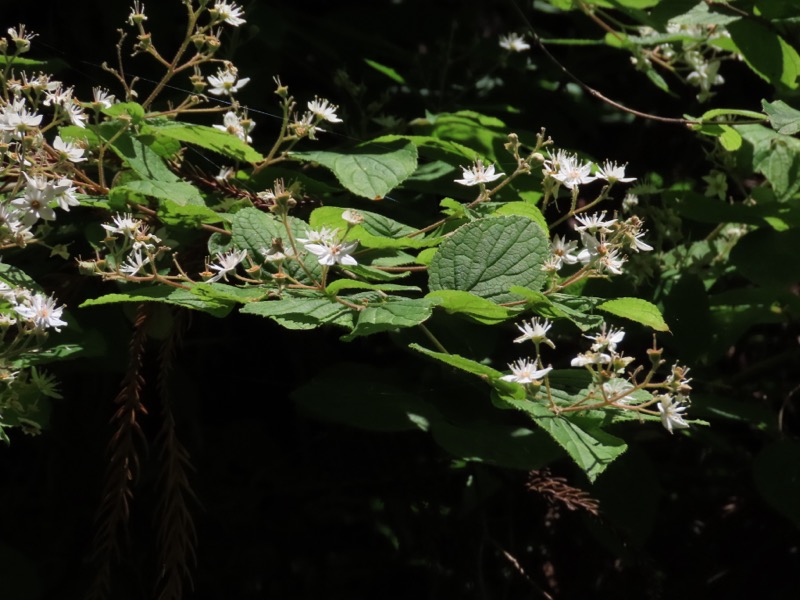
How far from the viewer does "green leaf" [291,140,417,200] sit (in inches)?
46.5

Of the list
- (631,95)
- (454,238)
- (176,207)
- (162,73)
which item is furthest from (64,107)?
(631,95)

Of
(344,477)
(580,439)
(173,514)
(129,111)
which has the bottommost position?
(344,477)

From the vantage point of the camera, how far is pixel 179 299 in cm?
100

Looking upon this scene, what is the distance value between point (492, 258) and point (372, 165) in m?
0.26

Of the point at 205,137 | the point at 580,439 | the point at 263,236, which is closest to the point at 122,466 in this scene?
the point at 263,236

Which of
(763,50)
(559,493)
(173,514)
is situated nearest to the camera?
(173,514)

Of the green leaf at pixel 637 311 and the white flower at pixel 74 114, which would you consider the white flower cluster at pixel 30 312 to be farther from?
the green leaf at pixel 637 311

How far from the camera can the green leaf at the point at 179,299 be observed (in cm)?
98

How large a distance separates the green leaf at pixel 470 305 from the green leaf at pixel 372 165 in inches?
8.4

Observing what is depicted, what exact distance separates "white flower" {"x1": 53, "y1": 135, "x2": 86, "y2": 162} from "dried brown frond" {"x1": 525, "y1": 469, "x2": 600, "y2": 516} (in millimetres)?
714

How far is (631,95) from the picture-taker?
209 cm

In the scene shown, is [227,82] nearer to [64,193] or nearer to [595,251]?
[64,193]

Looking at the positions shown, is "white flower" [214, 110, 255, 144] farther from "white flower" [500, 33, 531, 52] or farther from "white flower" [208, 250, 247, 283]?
"white flower" [500, 33, 531, 52]

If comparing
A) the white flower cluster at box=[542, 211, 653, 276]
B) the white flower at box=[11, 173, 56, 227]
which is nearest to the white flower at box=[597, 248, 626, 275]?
the white flower cluster at box=[542, 211, 653, 276]
